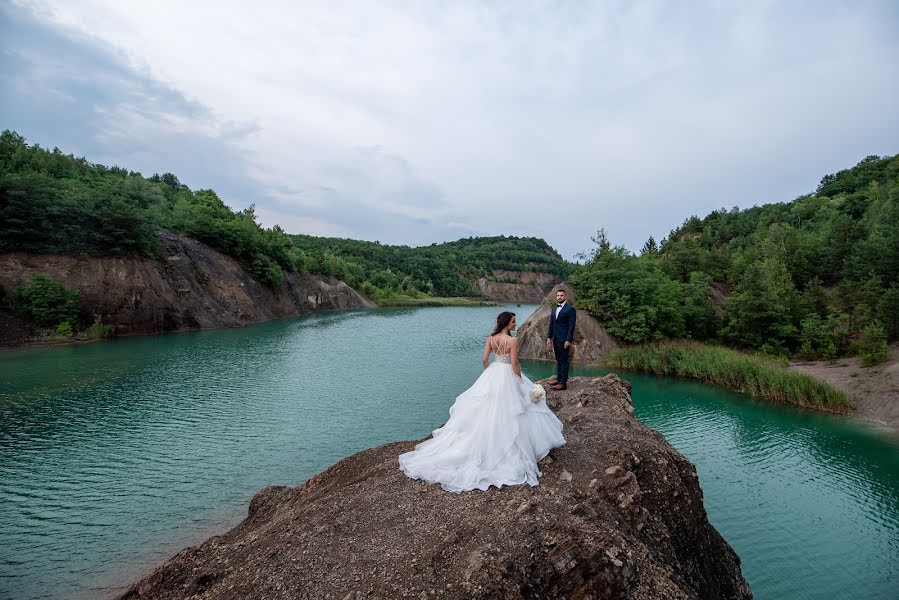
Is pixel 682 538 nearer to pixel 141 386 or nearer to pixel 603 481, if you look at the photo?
pixel 603 481

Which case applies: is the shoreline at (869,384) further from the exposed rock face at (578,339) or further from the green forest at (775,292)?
the exposed rock face at (578,339)

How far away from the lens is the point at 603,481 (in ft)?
20.6

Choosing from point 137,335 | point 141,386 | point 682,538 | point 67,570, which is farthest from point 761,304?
point 137,335

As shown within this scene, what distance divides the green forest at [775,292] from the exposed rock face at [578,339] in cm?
90

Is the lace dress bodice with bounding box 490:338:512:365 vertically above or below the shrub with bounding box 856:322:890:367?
above

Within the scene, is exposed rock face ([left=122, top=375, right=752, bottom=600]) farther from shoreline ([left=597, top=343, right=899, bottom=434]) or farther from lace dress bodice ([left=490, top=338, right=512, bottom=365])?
shoreline ([left=597, top=343, right=899, bottom=434])

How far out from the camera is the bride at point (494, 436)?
6340 millimetres

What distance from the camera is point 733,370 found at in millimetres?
23062

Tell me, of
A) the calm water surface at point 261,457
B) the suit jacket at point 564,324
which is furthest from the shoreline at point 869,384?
the suit jacket at point 564,324

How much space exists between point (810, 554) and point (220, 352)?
3135 centimetres

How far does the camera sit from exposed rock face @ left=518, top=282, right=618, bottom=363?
29.6 metres

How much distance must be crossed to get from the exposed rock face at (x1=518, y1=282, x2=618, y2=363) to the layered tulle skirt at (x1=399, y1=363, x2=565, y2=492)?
22.0 metres

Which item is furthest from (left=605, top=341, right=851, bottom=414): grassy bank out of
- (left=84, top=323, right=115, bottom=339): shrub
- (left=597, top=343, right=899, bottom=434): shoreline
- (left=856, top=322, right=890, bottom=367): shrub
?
(left=84, top=323, right=115, bottom=339): shrub

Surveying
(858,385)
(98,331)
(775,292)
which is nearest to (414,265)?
(98,331)
